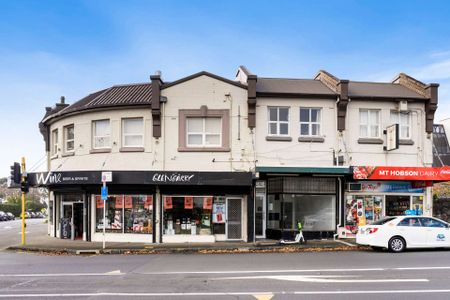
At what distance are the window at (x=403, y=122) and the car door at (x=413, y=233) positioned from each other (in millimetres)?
6380

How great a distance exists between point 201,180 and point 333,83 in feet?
26.7

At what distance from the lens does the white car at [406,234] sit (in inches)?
656

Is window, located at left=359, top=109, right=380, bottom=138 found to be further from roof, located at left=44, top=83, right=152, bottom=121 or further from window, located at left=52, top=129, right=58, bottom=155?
window, located at left=52, top=129, right=58, bottom=155

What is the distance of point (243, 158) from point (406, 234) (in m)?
7.77

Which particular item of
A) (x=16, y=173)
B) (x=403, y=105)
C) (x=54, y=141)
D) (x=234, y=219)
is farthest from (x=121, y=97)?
(x=403, y=105)

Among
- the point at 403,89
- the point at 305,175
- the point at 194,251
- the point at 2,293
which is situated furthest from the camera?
the point at 403,89

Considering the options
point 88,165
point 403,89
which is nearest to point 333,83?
point 403,89

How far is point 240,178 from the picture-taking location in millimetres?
19969

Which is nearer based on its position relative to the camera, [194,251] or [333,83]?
[194,251]

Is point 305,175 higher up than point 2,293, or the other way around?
point 305,175

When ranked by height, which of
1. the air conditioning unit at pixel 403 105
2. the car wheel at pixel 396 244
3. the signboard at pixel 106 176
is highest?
the air conditioning unit at pixel 403 105

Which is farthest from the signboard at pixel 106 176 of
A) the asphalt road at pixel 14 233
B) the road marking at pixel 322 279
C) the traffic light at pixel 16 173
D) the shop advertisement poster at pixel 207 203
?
the road marking at pixel 322 279

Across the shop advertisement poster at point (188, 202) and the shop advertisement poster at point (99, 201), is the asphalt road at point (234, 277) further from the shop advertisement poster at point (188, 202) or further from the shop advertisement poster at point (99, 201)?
the shop advertisement poster at point (99, 201)

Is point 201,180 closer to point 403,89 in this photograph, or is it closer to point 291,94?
point 291,94
